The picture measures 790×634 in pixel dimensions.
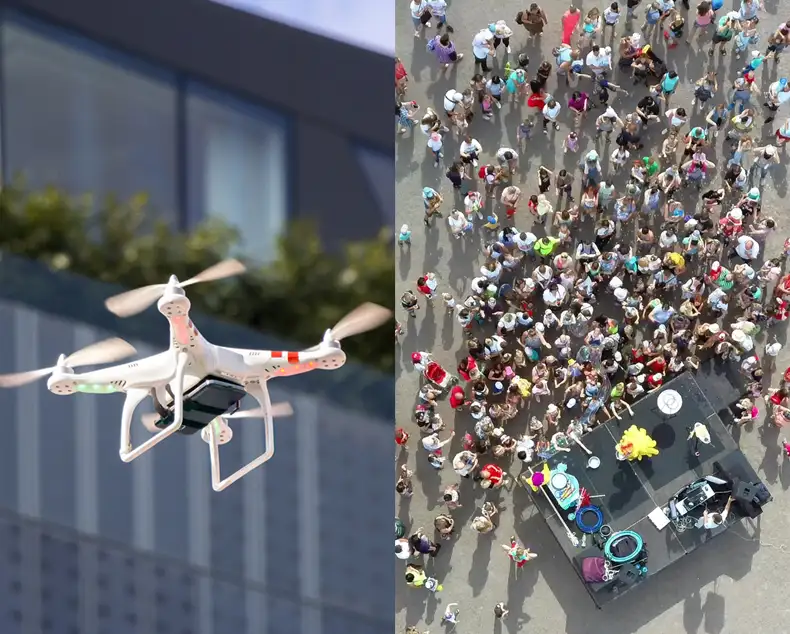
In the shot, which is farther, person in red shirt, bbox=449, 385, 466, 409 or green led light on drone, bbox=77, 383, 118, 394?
person in red shirt, bbox=449, 385, 466, 409

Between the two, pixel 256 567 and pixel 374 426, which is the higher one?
pixel 374 426

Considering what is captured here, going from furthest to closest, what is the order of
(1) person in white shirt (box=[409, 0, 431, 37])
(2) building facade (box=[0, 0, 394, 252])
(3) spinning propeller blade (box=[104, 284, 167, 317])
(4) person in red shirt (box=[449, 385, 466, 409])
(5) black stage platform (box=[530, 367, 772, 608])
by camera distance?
(2) building facade (box=[0, 0, 394, 252])
(1) person in white shirt (box=[409, 0, 431, 37])
(4) person in red shirt (box=[449, 385, 466, 409])
(5) black stage platform (box=[530, 367, 772, 608])
(3) spinning propeller blade (box=[104, 284, 167, 317])

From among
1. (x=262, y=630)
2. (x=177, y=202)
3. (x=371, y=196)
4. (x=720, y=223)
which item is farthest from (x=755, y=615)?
(x=177, y=202)

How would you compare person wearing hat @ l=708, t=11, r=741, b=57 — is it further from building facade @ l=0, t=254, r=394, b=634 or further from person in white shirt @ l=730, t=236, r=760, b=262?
building facade @ l=0, t=254, r=394, b=634

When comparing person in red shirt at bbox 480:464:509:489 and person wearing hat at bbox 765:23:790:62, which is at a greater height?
person wearing hat at bbox 765:23:790:62

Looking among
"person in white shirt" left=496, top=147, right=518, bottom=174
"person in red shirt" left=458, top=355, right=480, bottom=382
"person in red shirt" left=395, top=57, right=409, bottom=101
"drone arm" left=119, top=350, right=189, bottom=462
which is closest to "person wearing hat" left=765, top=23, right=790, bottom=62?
"person in white shirt" left=496, top=147, right=518, bottom=174

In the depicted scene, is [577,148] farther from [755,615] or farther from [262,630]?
[262,630]
